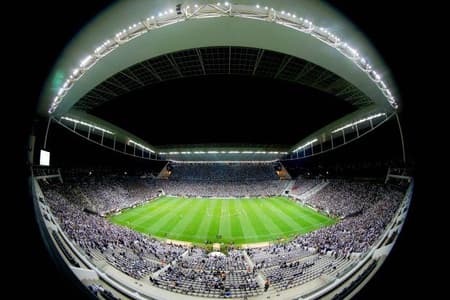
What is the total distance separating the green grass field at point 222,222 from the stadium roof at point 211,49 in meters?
13.5

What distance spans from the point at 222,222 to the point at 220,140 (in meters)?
16.0

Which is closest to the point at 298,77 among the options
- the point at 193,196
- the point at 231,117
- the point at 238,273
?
the point at 231,117

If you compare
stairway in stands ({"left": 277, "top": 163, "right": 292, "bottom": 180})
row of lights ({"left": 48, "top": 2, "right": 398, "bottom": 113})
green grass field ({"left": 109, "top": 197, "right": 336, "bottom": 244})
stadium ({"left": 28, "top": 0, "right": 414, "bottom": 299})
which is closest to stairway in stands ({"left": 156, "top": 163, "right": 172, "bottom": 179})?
stadium ({"left": 28, "top": 0, "right": 414, "bottom": 299})

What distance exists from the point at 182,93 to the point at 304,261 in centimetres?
1556

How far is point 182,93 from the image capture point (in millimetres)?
16719

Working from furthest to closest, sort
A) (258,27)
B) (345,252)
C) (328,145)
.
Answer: (328,145)
(345,252)
(258,27)

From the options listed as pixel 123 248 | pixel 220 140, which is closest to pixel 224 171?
pixel 220 140

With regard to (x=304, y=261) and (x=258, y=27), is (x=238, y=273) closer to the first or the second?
(x=304, y=261)

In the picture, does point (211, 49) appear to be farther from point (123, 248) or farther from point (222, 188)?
point (222, 188)

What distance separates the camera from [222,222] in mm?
22656

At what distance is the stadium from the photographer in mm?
5305

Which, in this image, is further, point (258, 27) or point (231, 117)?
point (231, 117)

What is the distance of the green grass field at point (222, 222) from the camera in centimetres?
1837

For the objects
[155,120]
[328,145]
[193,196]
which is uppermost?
[155,120]
